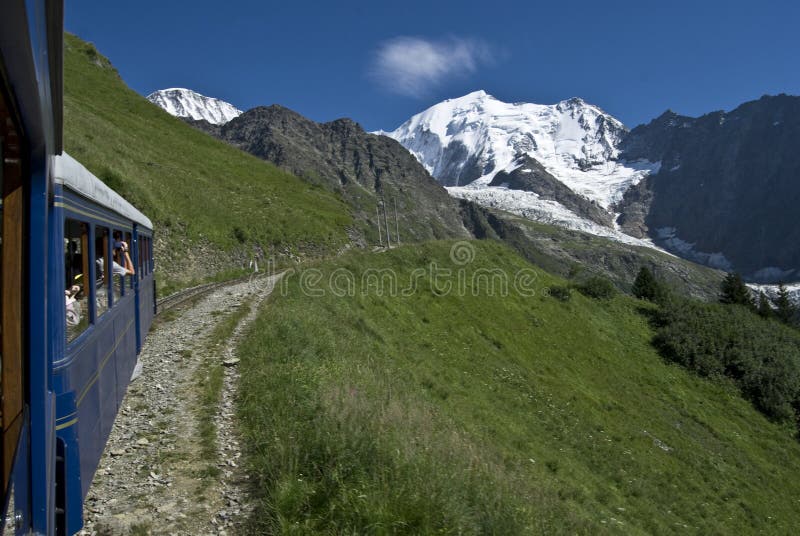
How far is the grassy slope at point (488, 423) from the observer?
618 cm

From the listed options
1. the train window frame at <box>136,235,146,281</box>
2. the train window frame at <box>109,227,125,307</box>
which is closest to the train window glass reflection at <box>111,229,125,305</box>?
the train window frame at <box>109,227,125,307</box>

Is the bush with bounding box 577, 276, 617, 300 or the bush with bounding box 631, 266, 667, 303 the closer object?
the bush with bounding box 577, 276, 617, 300

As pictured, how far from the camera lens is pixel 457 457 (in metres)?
7.93

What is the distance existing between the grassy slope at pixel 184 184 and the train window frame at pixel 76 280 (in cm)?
2481

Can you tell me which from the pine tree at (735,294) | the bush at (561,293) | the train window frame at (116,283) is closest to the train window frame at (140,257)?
the train window frame at (116,283)

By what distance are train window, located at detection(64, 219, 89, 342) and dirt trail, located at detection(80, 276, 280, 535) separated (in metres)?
2.60

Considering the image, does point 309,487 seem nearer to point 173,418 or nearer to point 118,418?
point 173,418

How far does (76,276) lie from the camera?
17.6 feet

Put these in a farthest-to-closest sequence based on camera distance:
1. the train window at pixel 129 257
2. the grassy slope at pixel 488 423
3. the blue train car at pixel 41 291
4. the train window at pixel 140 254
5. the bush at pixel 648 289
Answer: the bush at pixel 648 289
the train window at pixel 140 254
the train window at pixel 129 257
the grassy slope at pixel 488 423
the blue train car at pixel 41 291

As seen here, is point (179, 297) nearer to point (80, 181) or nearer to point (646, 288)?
point (80, 181)

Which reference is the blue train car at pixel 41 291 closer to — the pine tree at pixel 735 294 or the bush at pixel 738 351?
the bush at pixel 738 351

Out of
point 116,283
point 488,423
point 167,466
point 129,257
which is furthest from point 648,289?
point 116,283

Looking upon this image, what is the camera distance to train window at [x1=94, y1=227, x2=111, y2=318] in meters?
6.31

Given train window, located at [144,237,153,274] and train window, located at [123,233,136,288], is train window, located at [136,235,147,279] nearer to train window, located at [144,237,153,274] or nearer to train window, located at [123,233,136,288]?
train window, located at [144,237,153,274]
